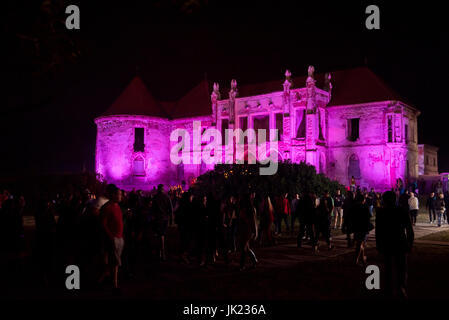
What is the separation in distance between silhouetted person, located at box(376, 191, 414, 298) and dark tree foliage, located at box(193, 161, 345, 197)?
18.1m

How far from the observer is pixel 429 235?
17016mm

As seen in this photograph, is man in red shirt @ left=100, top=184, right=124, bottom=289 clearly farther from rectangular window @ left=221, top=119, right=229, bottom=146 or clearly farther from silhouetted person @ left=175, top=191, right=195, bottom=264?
rectangular window @ left=221, top=119, right=229, bottom=146

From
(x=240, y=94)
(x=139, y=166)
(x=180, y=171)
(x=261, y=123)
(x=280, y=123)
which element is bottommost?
(x=180, y=171)

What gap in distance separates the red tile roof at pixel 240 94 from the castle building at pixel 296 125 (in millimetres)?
101

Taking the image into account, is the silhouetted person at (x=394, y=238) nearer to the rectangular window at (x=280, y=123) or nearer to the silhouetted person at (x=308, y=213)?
the silhouetted person at (x=308, y=213)

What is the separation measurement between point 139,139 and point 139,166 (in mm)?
3241

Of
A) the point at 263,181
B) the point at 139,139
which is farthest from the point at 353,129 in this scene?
the point at 139,139

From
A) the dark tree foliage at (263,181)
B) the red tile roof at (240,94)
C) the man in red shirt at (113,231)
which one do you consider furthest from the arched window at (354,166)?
the man in red shirt at (113,231)

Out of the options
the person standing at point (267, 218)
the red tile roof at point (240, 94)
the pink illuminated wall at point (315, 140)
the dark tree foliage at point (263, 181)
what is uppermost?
the red tile roof at point (240, 94)

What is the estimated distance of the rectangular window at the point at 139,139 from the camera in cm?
4633

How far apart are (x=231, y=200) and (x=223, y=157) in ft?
97.1

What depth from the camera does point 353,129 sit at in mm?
39781

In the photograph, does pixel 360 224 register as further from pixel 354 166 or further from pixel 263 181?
pixel 354 166

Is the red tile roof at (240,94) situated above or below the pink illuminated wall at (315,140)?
above
